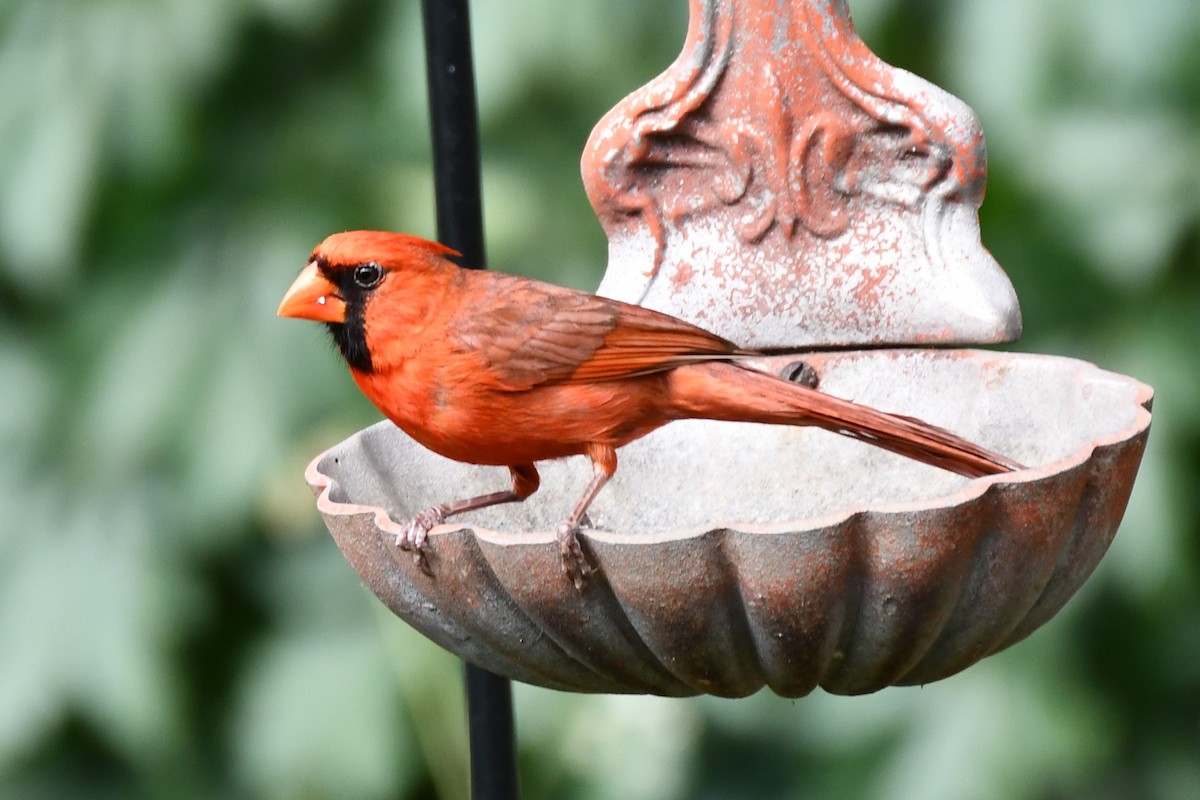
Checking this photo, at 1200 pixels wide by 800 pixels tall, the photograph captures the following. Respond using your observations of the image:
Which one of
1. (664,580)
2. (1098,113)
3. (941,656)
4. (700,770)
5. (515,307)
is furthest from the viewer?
(700,770)

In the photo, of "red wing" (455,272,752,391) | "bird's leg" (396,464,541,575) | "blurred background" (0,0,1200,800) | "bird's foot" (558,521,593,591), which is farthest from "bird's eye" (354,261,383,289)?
"blurred background" (0,0,1200,800)

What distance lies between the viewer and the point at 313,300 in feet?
7.60

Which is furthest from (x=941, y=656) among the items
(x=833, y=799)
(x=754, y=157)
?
(x=833, y=799)

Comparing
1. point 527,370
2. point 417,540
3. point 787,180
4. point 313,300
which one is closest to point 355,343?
point 313,300

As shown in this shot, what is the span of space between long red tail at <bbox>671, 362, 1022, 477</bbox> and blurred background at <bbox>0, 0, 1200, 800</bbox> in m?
1.26

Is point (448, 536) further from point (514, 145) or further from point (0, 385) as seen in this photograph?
point (0, 385)

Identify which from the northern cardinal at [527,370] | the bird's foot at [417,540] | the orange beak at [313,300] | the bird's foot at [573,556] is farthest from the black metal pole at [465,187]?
the bird's foot at [573,556]

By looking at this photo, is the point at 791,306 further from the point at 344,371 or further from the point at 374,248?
the point at 344,371

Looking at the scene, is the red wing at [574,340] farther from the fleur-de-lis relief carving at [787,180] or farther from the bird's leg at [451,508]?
the fleur-de-lis relief carving at [787,180]

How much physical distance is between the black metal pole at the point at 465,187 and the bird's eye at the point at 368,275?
0.18m

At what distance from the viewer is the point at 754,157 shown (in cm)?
269

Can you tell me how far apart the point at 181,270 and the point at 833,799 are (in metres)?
1.91

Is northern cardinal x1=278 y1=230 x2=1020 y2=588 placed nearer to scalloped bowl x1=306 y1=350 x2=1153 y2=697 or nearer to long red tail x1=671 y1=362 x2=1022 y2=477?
long red tail x1=671 y1=362 x2=1022 y2=477

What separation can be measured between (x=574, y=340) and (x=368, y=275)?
A: 0.30 m
